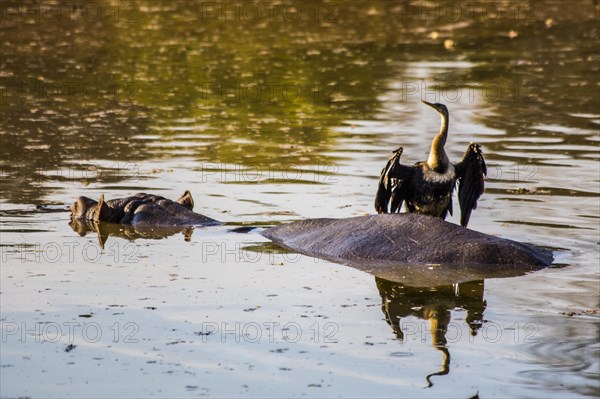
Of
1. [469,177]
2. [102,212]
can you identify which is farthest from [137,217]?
[469,177]

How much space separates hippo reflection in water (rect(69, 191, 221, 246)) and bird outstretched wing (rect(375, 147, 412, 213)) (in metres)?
1.98

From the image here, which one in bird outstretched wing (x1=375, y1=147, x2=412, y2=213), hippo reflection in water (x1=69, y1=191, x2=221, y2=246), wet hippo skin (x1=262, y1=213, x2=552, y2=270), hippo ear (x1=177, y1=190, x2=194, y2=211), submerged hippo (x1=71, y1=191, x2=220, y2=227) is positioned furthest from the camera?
hippo ear (x1=177, y1=190, x2=194, y2=211)

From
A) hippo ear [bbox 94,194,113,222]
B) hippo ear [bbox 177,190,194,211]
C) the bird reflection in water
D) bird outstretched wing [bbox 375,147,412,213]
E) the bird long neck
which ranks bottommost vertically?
the bird reflection in water

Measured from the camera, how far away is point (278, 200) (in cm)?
1379

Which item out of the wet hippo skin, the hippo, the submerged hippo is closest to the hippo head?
the submerged hippo

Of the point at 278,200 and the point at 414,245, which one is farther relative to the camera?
the point at 278,200

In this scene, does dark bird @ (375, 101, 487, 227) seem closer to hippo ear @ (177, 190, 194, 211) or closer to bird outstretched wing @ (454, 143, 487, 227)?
bird outstretched wing @ (454, 143, 487, 227)

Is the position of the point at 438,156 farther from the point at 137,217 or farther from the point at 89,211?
the point at 89,211

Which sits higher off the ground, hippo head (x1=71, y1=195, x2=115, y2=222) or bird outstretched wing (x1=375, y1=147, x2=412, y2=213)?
bird outstretched wing (x1=375, y1=147, x2=412, y2=213)

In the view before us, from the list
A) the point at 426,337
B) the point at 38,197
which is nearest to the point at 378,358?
the point at 426,337

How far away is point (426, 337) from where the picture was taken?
884 cm

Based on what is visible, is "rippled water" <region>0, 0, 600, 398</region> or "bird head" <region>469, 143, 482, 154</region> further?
"bird head" <region>469, 143, 482, 154</region>

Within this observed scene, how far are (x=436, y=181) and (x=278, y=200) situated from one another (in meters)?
2.91

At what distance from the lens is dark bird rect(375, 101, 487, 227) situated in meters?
11.3
